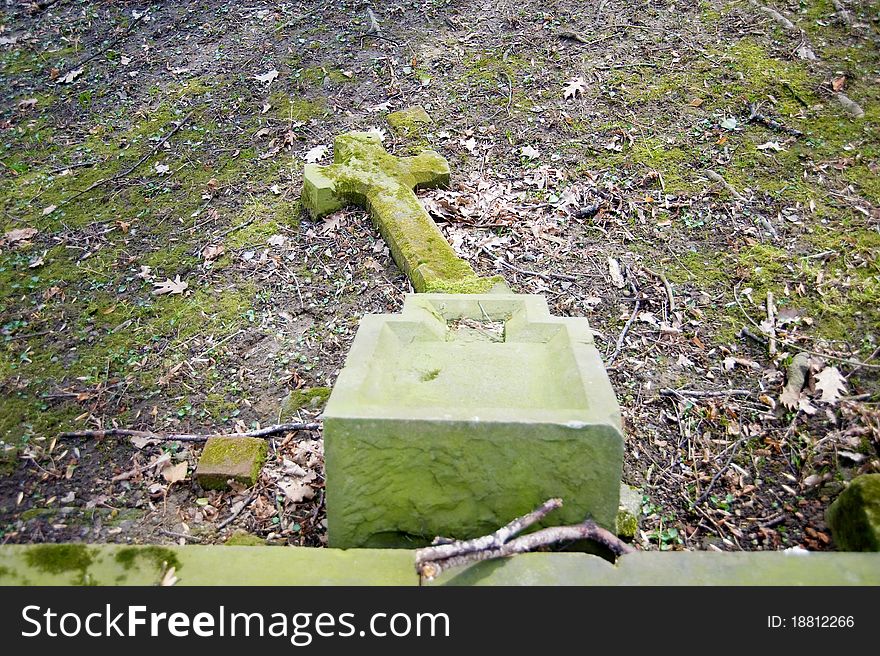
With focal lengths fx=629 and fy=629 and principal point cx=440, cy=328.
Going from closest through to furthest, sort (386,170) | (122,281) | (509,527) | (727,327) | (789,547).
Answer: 1. (509,527)
2. (789,547)
3. (727,327)
4. (122,281)
5. (386,170)

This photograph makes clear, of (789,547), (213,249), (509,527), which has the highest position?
(509,527)

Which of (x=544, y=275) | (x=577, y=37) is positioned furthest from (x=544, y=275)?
(x=577, y=37)

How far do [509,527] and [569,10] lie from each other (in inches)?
267

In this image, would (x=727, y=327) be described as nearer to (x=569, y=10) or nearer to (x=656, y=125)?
(x=656, y=125)

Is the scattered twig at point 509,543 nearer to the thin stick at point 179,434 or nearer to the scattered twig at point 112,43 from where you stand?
the thin stick at point 179,434

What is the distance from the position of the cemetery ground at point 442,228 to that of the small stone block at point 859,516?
227 millimetres

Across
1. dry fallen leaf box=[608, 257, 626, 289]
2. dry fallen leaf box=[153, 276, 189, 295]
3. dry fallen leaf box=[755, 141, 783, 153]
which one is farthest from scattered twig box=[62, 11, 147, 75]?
dry fallen leaf box=[755, 141, 783, 153]

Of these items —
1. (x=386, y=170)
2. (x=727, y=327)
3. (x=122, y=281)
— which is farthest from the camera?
(x=386, y=170)

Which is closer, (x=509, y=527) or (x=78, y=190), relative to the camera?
(x=509, y=527)

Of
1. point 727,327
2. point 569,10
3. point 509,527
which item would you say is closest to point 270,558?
point 509,527

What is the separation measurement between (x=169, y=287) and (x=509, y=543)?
3645 mm

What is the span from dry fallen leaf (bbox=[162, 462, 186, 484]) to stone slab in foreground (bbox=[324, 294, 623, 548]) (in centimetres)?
139

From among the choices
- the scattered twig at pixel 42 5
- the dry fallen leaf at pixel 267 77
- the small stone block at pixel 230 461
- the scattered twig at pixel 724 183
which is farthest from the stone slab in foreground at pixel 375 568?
the scattered twig at pixel 42 5

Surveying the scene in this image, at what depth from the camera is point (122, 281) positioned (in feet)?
15.9
